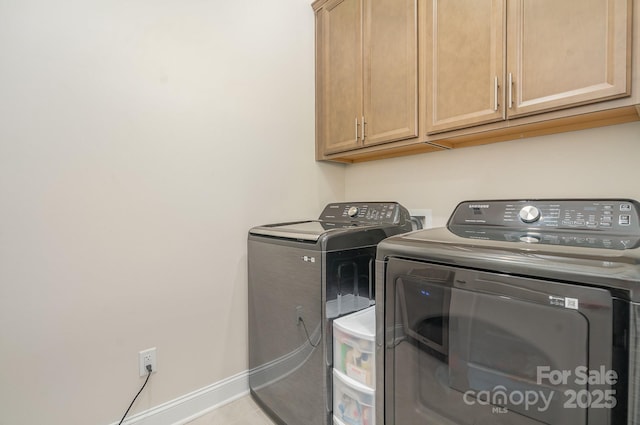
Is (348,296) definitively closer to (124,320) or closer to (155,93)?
(124,320)

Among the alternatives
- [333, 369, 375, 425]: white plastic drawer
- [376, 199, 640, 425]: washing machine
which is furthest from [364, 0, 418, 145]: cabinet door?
[333, 369, 375, 425]: white plastic drawer

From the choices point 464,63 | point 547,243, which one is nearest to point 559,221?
point 547,243

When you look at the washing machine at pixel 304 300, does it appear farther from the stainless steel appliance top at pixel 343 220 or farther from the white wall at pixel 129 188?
the white wall at pixel 129 188

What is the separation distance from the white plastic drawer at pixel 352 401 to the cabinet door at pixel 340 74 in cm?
129

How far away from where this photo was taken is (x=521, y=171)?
143 cm

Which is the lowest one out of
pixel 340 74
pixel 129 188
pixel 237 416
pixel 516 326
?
pixel 237 416

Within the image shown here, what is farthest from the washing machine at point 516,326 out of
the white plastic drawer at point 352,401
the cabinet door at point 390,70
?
the cabinet door at point 390,70

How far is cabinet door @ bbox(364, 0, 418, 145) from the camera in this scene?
4.88 ft

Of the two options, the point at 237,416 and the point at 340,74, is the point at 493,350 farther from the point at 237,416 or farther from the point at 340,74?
the point at 340,74

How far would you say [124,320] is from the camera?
1.35 m

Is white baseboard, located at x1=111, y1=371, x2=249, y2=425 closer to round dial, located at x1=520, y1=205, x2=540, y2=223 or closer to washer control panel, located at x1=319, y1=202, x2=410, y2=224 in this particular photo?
washer control panel, located at x1=319, y1=202, x2=410, y2=224

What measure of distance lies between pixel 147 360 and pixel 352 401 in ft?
3.31

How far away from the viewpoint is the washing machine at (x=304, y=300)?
1.22 metres

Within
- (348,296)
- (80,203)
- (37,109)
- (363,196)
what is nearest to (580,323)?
(348,296)
